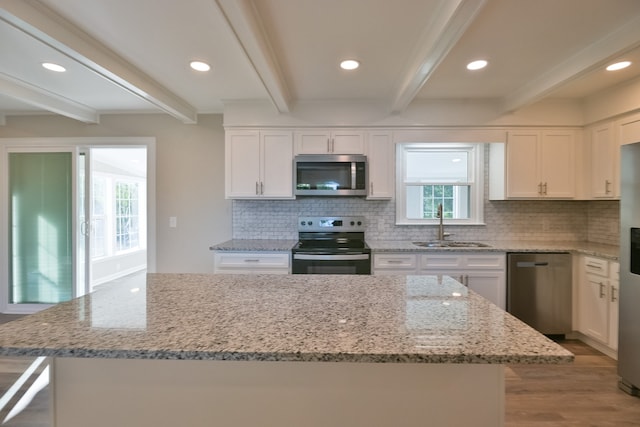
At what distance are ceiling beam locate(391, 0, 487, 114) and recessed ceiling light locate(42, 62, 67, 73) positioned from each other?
9.11 feet

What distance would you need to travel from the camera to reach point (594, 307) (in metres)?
2.78

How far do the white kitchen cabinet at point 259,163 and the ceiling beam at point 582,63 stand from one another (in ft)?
7.48

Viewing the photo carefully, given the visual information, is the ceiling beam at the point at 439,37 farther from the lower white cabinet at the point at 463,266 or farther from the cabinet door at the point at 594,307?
the cabinet door at the point at 594,307

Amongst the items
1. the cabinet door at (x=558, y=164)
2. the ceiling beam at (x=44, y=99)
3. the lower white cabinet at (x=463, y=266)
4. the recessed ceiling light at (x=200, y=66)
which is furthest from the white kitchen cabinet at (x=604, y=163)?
the ceiling beam at (x=44, y=99)

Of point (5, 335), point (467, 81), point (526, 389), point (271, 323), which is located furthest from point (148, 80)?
point (526, 389)

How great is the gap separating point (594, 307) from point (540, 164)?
1436 mm

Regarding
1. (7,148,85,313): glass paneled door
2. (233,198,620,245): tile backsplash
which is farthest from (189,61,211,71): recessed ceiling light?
(7,148,85,313): glass paneled door

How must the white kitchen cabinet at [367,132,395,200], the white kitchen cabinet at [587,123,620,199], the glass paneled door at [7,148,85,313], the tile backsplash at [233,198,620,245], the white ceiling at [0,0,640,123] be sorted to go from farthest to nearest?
the glass paneled door at [7,148,85,313] → the tile backsplash at [233,198,620,245] → the white kitchen cabinet at [367,132,395,200] → the white kitchen cabinet at [587,123,620,199] → the white ceiling at [0,0,640,123]

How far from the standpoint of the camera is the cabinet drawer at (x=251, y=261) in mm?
3012

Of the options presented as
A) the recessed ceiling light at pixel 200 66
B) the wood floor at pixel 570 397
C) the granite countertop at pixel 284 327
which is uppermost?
the recessed ceiling light at pixel 200 66

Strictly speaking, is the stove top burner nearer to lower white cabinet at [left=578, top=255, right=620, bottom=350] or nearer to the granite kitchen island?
lower white cabinet at [left=578, top=255, right=620, bottom=350]

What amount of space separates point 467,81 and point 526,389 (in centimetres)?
251

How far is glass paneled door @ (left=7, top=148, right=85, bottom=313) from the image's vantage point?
3.79 metres

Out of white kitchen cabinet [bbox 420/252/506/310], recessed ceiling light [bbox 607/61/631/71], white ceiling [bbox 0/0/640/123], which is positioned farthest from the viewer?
white kitchen cabinet [bbox 420/252/506/310]
